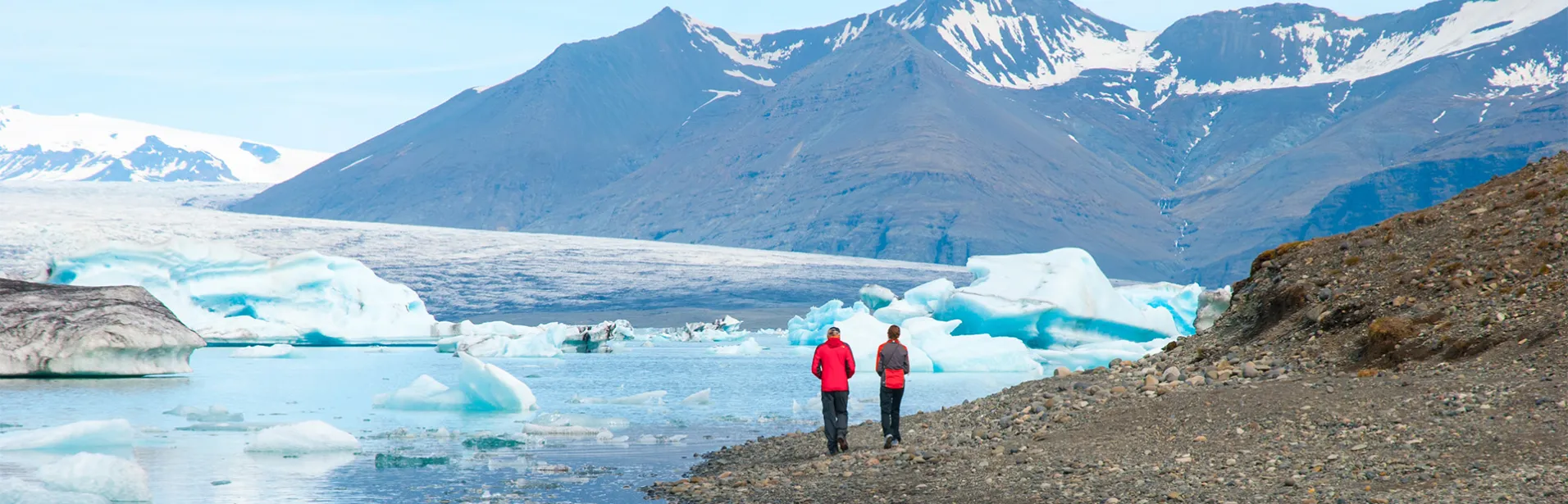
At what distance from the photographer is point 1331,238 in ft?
46.6

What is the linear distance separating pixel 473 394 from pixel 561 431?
13.3 ft

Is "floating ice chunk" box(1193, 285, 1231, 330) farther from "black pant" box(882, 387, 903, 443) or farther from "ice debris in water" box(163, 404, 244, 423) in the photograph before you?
"ice debris in water" box(163, 404, 244, 423)

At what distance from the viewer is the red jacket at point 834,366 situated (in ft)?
35.3

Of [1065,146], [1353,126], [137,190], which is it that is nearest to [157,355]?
[137,190]

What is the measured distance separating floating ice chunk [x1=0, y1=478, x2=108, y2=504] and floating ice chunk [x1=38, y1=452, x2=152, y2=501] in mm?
91

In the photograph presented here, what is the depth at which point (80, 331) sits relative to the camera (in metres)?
23.4

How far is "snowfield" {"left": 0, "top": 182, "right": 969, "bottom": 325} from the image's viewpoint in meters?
72.8

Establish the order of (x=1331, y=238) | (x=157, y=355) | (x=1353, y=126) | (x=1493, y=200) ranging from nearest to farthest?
(x=1493, y=200), (x=1331, y=238), (x=157, y=355), (x=1353, y=126)

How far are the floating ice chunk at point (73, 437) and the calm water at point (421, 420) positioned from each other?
232 mm

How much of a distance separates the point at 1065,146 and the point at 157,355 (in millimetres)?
180754

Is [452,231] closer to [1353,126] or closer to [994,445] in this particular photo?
[994,445]

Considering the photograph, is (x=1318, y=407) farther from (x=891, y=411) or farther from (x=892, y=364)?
(x=891, y=411)

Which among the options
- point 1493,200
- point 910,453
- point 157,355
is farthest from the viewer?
point 157,355

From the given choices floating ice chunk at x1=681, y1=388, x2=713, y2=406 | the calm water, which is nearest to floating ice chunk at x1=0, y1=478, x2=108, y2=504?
the calm water
